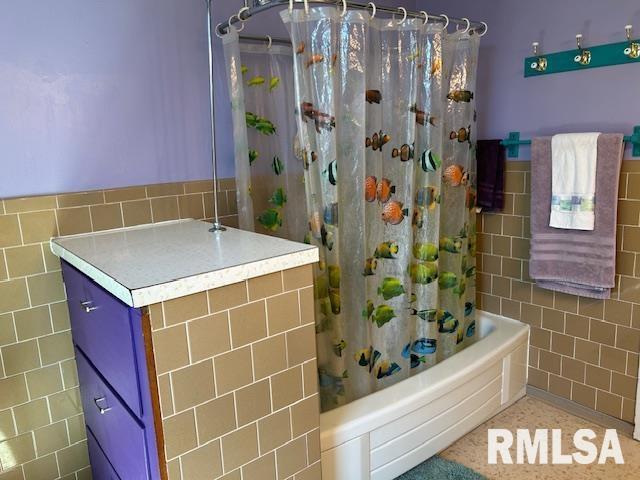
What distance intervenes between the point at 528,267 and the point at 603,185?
54cm

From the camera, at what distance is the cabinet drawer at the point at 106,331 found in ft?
3.67

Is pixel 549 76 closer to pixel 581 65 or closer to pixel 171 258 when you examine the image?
pixel 581 65

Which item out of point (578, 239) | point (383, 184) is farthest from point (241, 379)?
point (578, 239)

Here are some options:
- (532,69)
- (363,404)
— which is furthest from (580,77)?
(363,404)

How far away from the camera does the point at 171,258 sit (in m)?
1.29

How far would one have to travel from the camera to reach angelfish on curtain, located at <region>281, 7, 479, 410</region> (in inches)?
63.1

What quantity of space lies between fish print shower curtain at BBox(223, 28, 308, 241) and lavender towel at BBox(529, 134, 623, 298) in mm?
1039

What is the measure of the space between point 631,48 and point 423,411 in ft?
5.20

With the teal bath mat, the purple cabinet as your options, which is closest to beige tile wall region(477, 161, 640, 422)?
the teal bath mat

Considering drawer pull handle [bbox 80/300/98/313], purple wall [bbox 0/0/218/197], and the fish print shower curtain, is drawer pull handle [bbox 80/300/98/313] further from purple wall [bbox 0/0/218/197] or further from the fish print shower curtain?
the fish print shower curtain

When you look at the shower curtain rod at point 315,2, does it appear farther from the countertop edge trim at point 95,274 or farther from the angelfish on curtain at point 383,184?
the countertop edge trim at point 95,274

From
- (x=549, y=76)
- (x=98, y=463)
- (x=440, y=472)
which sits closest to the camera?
(x=98, y=463)

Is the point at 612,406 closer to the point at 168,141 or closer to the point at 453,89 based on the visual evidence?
the point at 453,89

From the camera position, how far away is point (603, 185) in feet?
6.26
